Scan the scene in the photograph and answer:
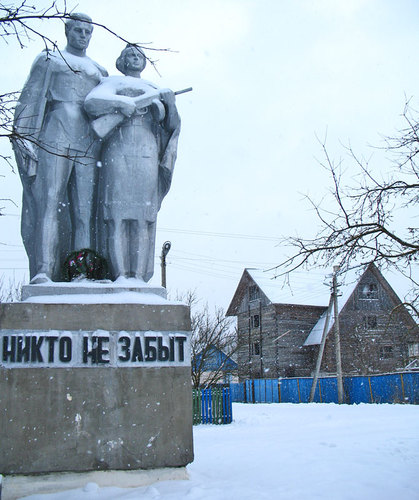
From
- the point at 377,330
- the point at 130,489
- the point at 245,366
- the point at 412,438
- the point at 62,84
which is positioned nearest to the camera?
the point at 130,489

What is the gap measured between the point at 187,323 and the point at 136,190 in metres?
1.39

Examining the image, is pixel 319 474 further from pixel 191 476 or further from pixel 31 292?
pixel 31 292

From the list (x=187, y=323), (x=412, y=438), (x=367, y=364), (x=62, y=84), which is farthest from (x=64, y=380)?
(x=367, y=364)

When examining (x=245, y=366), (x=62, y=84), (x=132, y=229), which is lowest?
(x=245, y=366)

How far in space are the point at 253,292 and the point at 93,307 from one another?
3298 centimetres

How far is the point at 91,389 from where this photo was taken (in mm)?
4199

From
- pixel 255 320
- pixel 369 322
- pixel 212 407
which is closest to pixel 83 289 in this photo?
pixel 212 407

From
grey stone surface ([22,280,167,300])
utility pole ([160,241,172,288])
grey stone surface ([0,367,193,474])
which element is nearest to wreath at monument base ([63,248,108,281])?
grey stone surface ([22,280,167,300])

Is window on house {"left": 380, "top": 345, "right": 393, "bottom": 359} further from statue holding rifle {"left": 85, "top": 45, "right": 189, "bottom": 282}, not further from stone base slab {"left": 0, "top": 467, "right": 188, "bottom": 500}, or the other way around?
stone base slab {"left": 0, "top": 467, "right": 188, "bottom": 500}

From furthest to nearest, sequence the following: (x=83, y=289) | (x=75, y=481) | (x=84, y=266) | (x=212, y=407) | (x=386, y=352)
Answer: (x=386, y=352), (x=212, y=407), (x=84, y=266), (x=83, y=289), (x=75, y=481)

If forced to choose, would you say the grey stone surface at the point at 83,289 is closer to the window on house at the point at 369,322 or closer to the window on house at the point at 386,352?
the window on house at the point at 369,322

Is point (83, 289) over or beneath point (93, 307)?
over

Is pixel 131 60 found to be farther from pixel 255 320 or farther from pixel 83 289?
pixel 255 320

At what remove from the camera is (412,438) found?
8.03 meters
